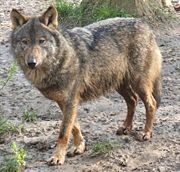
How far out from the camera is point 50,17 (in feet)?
18.9

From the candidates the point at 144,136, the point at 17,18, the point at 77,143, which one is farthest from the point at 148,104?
the point at 17,18

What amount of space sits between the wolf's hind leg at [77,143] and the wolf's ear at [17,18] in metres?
1.41

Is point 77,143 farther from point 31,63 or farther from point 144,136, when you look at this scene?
point 31,63

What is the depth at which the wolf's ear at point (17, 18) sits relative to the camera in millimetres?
5762

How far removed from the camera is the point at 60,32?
5.85 metres

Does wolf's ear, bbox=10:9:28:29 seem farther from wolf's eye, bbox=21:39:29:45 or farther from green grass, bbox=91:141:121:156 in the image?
green grass, bbox=91:141:121:156

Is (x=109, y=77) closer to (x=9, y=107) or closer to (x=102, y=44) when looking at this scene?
(x=102, y=44)

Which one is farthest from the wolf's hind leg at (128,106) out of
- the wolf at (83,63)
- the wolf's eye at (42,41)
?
the wolf's eye at (42,41)

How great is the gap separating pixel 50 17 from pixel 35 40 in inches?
15.4

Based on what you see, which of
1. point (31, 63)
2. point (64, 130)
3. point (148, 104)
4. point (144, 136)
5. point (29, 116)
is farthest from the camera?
point (29, 116)

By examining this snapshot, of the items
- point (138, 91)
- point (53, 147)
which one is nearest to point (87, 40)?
point (138, 91)

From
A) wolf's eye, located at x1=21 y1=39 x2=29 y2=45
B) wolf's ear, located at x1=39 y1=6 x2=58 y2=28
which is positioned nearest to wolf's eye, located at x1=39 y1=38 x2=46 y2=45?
wolf's eye, located at x1=21 y1=39 x2=29 y2=45

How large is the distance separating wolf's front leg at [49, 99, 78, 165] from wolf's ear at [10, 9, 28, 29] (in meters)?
1.09

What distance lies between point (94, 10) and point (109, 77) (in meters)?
4.16
